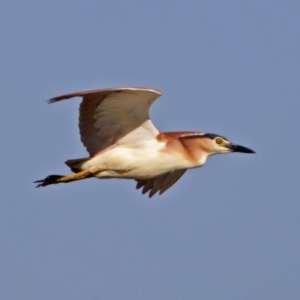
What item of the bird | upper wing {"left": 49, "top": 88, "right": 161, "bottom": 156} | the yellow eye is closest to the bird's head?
the yellow eye

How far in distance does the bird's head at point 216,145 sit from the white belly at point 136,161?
2.71 ft

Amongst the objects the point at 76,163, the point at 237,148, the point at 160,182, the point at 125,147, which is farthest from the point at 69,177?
the point at 237,148

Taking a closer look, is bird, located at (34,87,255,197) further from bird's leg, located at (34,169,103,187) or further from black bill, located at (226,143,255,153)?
black bill, located at (226,143,255,153)

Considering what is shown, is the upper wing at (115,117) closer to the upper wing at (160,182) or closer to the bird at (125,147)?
the bird at (125,147)

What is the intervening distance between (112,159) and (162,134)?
0.91 meters

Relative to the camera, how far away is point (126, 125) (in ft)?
61.4

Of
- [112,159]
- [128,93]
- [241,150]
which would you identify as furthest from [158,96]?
[241,150]

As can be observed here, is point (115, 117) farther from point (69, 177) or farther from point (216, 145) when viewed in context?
point (216, 145)

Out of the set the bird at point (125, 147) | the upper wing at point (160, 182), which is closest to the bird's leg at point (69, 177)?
the bird at point (125, 147)

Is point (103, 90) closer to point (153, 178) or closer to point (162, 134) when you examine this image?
point (162, 134)

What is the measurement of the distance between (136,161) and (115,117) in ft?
2.61

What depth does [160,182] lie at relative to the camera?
2061 cm

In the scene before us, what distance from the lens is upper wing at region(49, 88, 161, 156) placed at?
1773 cm

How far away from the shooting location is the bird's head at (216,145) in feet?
64.1
